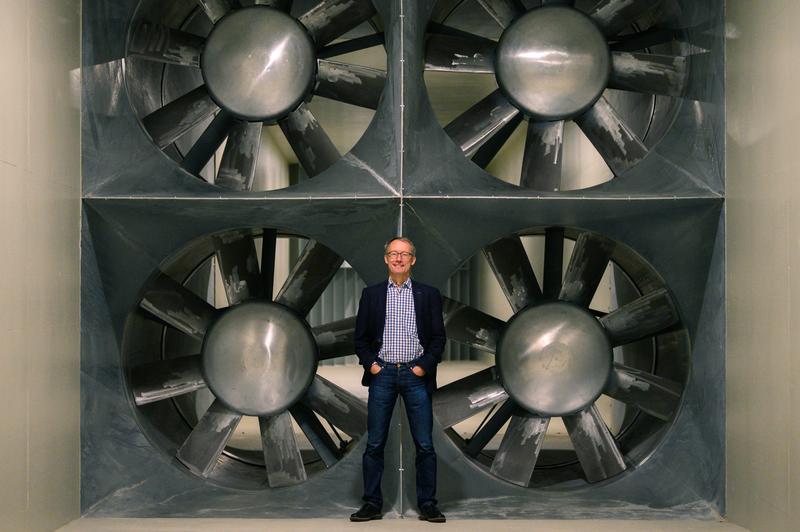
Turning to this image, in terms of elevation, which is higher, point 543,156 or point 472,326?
point 543,156

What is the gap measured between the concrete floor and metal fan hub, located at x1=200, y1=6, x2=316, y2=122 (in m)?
1.95

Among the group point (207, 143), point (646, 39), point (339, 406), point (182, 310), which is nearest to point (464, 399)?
point (339, 406)

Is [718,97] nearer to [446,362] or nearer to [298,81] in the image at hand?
[298,81]

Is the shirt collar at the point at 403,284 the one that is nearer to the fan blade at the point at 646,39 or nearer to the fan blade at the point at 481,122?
the fan blade at the point at 481,122

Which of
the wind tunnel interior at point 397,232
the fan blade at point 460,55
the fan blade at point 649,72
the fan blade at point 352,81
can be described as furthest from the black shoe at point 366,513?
the fan blade at point 649,72

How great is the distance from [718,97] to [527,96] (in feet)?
2.95

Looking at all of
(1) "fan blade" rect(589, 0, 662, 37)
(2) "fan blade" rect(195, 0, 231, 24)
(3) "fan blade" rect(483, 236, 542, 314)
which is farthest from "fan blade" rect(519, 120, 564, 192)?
(2) "fan blade" rect(195, 0, 231, 24)

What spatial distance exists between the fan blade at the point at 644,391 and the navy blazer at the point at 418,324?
3.58 ft

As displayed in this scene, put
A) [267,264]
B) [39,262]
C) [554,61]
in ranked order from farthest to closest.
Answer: [267,264], [554,61], [39,262]

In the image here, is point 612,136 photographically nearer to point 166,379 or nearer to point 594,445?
point 594,445

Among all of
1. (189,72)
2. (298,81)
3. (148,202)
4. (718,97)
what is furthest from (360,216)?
(189,72)

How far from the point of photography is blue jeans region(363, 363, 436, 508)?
12.3 feet

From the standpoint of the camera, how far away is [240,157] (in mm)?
4457

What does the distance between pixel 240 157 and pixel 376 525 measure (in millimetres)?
1961
